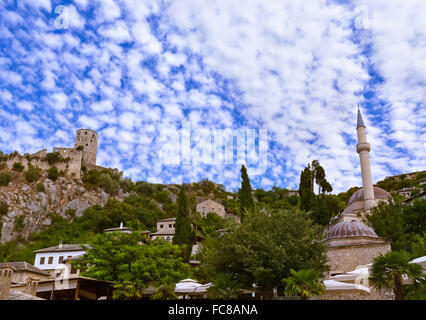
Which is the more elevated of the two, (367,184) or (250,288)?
(367,184)

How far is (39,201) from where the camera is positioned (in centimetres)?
5656

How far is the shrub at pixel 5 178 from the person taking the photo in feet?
191

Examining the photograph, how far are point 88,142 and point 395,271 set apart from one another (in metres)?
81.5

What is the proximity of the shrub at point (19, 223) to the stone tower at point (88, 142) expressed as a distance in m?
31.5

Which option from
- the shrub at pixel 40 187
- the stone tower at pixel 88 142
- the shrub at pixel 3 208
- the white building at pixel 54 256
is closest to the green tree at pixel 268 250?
the white building at pixel 54 256

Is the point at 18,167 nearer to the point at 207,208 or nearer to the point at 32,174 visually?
the point at 32,174

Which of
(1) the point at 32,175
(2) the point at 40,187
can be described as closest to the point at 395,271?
(2) the point at 40,187

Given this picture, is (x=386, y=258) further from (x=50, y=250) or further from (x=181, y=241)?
(x=50, y=250)

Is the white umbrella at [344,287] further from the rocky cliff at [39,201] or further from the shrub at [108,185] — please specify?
the shrub at [108,185]

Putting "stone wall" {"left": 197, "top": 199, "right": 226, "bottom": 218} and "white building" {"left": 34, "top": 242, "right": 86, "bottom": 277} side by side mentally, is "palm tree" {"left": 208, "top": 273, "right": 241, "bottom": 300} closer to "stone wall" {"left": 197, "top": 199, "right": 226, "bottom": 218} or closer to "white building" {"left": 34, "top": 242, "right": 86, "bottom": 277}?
"white building" {"left": 34, "top": 242, "right": 86, "bottom": 277}

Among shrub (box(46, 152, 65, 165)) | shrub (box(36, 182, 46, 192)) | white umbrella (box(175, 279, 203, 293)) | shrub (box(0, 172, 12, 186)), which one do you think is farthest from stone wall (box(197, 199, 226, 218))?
white umbrella (box(175, 279, 203, 293))

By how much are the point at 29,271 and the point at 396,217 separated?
31231mm

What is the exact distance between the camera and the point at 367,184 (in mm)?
43188
